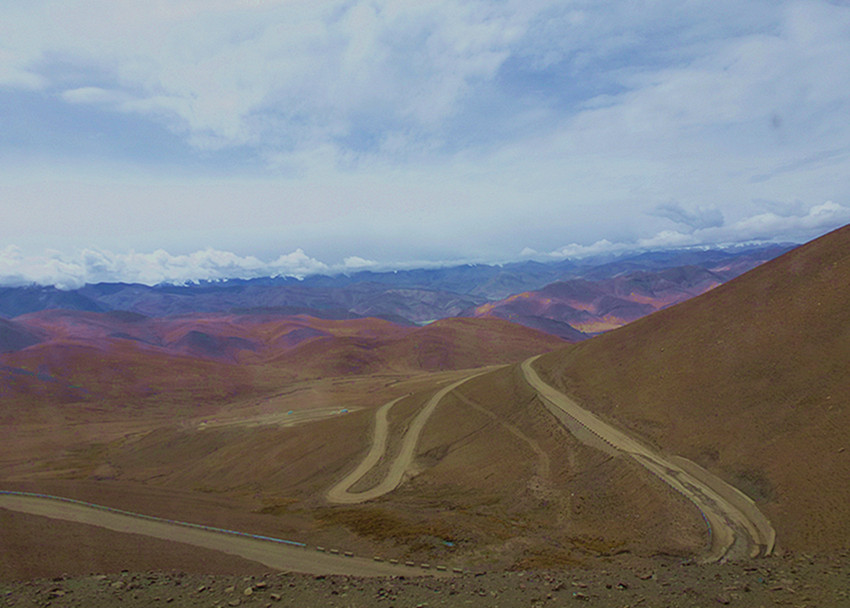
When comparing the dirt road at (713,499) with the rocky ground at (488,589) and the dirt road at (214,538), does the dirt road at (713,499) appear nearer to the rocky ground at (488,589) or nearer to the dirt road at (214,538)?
the rocky ground at (488,589)

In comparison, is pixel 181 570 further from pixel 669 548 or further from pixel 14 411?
pixel 14 411

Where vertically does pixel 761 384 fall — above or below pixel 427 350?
above

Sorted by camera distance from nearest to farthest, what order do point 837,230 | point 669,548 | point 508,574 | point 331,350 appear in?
point 508,574 → point 669,548 → point 837,230 → point 331,350

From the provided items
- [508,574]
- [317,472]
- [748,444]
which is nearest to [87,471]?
[317,472]

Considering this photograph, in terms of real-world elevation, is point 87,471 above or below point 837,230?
below

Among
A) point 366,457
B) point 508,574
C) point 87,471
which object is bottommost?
point 87,471

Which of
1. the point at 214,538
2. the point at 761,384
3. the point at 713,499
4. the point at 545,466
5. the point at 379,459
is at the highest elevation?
the point at 761,384

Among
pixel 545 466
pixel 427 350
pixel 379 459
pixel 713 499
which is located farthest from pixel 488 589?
pixel 427 350

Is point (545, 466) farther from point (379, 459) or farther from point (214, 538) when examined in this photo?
point (214, 538)
